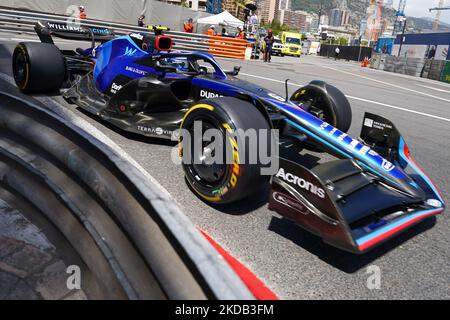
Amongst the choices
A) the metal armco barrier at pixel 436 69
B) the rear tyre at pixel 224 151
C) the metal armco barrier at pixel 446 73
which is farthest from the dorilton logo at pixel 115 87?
the metal armco barrier at pixel 436 69

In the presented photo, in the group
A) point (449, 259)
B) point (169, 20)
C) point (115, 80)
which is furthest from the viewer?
point (169, 20)

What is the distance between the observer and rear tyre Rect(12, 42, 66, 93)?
4766mm

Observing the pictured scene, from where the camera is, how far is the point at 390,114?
7.38 m

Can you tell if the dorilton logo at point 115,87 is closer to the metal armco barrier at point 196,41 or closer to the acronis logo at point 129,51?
the acronis logo at point 129,51

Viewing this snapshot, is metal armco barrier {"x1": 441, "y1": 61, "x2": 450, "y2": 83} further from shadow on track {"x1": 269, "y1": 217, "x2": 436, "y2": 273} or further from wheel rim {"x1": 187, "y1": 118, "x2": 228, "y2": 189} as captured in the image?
wheel rim {"x1": 187, "y1": 118, "x2": 228, "y2": 189}

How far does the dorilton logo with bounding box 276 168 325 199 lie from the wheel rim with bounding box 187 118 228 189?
1.78ft

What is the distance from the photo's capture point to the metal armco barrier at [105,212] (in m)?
1.57

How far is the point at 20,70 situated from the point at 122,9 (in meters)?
20.3

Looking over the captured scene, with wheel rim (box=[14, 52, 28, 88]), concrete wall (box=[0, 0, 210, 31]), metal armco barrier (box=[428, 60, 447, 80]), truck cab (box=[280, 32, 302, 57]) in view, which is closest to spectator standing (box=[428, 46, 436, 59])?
metal armco barrier (box=[428, 60, 447, 80])

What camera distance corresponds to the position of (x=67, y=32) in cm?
602

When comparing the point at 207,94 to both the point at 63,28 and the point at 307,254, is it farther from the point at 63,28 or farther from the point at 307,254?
the point at 63,28
